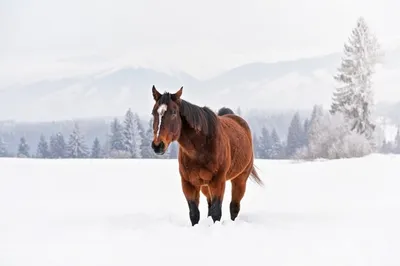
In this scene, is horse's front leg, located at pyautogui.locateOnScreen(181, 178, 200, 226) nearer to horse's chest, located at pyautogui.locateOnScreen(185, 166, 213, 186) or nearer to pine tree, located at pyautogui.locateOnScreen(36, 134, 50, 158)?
horse's chest, located at pyautogui.locateOnScreen(185, 166, 213, 186)

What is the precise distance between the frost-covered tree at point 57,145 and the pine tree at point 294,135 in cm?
1856

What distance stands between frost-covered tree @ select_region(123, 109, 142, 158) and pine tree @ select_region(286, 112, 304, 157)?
1379 cm

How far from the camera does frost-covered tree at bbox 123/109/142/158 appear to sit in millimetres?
34375

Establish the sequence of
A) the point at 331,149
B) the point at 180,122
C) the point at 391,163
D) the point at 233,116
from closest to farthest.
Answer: the point at 180,122 < the point at 233,116 < the point at 391,163 < the point at 331,149

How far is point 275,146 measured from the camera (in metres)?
42.2

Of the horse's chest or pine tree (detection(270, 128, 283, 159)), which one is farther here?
pine tree (detection(270, 128, 283, 159))

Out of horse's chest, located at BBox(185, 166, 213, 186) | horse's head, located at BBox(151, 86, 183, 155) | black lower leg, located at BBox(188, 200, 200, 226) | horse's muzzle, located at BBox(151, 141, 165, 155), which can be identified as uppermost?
horse's head, located at BBox(151, 86, 183, 155)

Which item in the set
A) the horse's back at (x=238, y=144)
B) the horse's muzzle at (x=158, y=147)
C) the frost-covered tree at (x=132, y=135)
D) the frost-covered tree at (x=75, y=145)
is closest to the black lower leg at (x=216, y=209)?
the horse's back at (x=238, y=144)

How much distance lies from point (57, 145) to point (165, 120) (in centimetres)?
3197

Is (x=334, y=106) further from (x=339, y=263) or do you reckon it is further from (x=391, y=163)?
(x=339, y=263)

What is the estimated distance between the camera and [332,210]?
25.4 feet

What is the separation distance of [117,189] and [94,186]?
3.50 ft

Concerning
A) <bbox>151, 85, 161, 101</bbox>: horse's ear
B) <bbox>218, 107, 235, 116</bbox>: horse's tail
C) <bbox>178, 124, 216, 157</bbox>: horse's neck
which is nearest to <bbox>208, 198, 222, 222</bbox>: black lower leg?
<bbox>178, 124, 216, 157</bbox>: horse's neck

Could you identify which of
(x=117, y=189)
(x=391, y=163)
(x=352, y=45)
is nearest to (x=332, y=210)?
(x=117, y=189)
